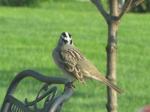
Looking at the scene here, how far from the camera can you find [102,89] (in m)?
9.98

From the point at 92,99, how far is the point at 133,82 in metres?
1.55

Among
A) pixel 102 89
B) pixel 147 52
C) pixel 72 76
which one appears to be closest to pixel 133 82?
pixel 102 89

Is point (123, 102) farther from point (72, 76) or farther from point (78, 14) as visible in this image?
point (78, 14)

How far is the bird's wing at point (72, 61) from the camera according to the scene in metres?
5.72

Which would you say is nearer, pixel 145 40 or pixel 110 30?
pixel 110 30

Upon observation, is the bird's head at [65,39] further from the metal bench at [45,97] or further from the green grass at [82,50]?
the green grass at [82,50]

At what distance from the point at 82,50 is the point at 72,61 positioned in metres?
8.90

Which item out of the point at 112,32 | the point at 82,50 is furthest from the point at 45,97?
the point at 82,50

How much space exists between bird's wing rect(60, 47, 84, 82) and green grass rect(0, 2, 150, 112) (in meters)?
2.77

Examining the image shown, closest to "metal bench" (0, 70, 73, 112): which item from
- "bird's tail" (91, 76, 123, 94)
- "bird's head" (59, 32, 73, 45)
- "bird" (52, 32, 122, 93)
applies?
"bird's tail" (91, 76, 123, 94)

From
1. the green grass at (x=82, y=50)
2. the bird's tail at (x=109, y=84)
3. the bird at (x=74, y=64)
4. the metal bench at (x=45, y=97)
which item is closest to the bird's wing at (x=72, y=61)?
the bird at (x=74, y=64)

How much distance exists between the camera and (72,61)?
5.75 m

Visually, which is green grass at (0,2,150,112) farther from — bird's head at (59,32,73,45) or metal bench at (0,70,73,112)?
metal bench at (0,70,73,112)

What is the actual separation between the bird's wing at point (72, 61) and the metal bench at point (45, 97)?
1325 millimetres
